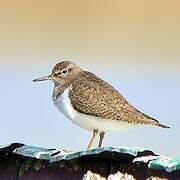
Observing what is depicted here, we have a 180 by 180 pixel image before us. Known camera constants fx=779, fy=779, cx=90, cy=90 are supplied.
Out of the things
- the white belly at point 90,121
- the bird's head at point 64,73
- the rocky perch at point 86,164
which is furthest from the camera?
the bird's head at point 64,73

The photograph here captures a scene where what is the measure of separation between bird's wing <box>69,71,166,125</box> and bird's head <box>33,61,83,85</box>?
0.14 m

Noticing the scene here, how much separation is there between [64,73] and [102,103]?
308 mm

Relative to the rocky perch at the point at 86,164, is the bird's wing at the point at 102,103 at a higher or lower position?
higher

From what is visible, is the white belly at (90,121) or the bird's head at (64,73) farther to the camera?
the bird's head at (64,73)

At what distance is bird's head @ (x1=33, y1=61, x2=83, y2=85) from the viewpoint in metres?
2.67

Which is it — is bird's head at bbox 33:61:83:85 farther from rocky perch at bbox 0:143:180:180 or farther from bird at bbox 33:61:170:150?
rocky perch at bbox 0:143:180:180

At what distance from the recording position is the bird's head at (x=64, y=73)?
2.67 m

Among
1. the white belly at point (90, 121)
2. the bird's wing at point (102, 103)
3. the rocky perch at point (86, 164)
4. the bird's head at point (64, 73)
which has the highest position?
the bird's head at point (64, 73)

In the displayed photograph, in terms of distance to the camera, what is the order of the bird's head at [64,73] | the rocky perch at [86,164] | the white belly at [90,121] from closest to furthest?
the rocky perch at [86,164]
the white belly at [90,121]
the bird's head at [64,73]

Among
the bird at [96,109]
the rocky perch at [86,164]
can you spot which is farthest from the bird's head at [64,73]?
the rocky perch at [86,164]

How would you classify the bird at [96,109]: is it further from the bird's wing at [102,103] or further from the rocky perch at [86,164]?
the rocky perch at [86,164]

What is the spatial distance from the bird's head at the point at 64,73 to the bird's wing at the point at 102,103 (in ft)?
0.47

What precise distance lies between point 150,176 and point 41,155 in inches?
8.4

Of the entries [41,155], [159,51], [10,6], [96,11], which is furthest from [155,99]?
[41,155]
